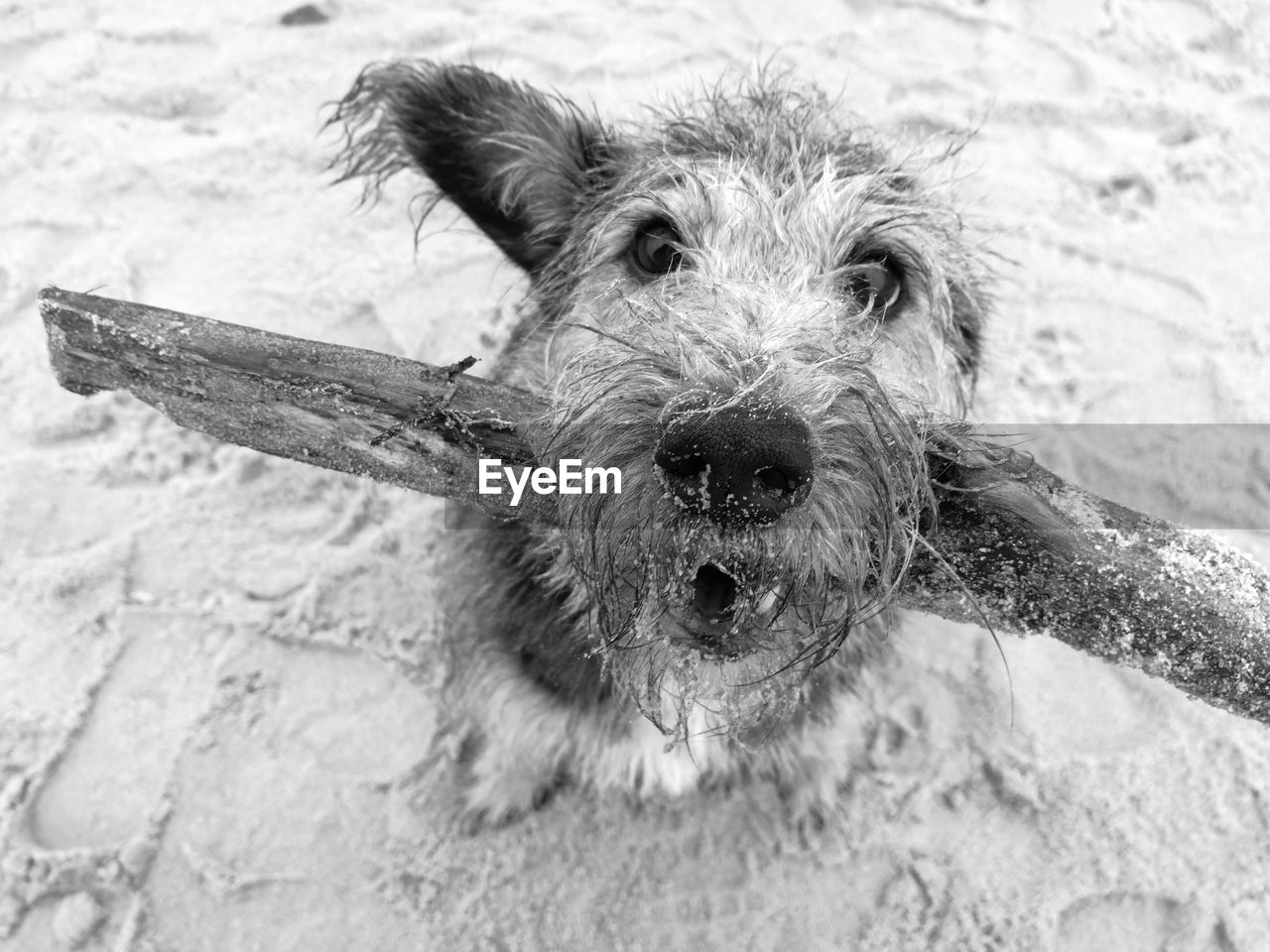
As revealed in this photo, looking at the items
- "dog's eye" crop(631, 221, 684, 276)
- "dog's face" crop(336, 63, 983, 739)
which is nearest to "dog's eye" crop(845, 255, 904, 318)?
"dog's face" crop(336, 63, 983, 739)

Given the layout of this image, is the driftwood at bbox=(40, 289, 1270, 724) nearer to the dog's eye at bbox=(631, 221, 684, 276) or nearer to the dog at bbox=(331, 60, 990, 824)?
the dog at bbox=(331, 60, 990, 824)

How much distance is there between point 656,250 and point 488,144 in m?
0.72

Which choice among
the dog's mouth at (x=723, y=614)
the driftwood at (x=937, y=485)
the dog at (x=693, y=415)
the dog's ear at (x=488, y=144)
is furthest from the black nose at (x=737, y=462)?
the dog's ear at (x=488, y=144)

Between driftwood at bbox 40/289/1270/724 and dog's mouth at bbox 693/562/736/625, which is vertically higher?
driftwood at bbox 40/289/1270/724

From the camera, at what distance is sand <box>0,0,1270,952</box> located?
10.6 feet

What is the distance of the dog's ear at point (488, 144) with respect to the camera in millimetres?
2883

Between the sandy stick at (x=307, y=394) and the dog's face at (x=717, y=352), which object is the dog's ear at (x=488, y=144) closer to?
the dog's face at (x=717, y=352)

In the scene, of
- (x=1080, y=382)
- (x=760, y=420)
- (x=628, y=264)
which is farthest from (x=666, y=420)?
(x=1080, y=382)

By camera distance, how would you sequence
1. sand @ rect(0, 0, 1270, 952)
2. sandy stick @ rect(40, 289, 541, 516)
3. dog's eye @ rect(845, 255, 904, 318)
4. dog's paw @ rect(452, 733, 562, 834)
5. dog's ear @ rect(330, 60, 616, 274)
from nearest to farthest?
sandy stick @ rect(40, 289, 541, 516) < dog's eye @ rect(845, 255, 904, 318) < dog's ear @ rect(330, 60, 616, 274) < sand @ rect(0, 0, 1270, 952) < dog's paw @ rect(452, 733, 562, 834)

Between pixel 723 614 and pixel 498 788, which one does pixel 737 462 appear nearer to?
pixel 723 614

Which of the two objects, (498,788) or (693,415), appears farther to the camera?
(498,788)

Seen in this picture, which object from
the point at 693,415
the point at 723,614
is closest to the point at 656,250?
the point at 693,415

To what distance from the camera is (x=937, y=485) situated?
1.93 metres

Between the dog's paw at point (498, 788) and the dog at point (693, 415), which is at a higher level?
the dog at point (693, 415)
